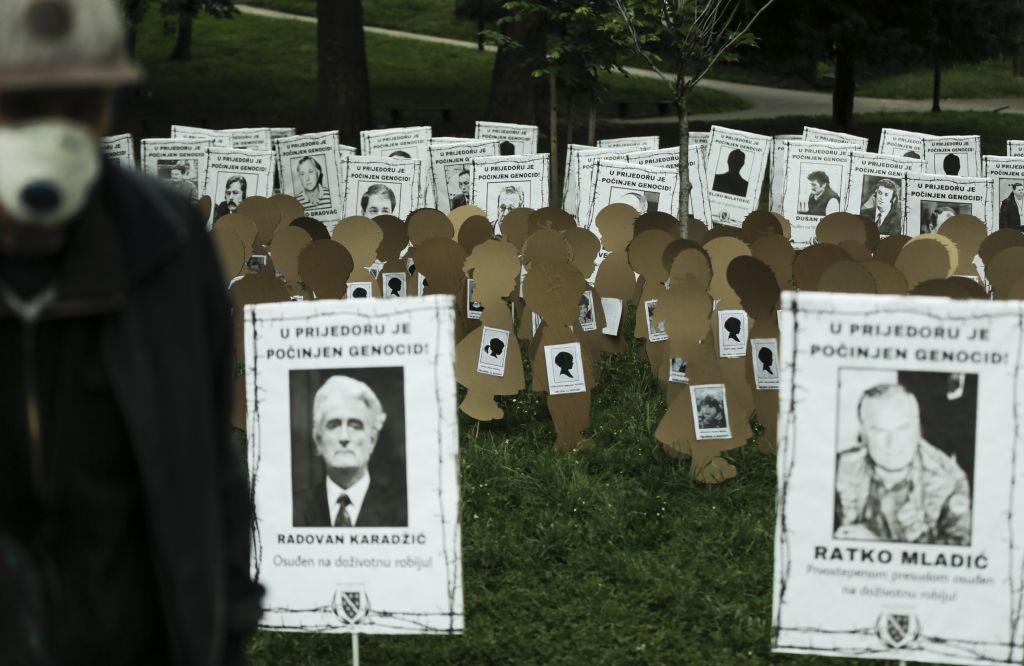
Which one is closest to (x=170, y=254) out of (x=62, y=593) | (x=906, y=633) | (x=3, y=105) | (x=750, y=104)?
(x=3, y=105)

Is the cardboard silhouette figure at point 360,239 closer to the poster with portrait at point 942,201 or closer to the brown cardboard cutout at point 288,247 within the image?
the brown cardboard cutout at point 288,247

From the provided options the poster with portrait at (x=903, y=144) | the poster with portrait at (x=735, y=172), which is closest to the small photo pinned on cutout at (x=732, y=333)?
the poster with portrait at (x=735, y=172)

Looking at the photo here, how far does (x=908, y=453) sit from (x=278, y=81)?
108ft

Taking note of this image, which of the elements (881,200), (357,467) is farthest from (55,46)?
(881,200)

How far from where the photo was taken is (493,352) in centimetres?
692

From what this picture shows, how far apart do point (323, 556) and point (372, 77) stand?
32.4 metres

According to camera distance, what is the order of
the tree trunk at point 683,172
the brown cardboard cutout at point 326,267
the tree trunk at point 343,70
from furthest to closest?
the tree trunk at point 343,70 → the tree trunk at point 683,172 → the brown cardboard cutout at point 326,267

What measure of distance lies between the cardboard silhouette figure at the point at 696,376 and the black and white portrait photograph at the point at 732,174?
17.9ft

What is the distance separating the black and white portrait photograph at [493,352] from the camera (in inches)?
271

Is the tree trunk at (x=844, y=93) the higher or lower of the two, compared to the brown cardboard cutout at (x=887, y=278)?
higher

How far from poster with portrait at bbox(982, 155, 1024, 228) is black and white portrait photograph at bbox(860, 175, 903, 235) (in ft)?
3.09

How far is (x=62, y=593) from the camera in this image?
1923 millimetres

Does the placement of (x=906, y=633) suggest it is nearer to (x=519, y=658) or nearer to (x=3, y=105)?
(x=519, y=658)

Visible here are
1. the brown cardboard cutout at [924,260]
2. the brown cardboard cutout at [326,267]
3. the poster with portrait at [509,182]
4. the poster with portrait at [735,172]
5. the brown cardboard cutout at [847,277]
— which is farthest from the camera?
the poster with portrait at [735,172]
